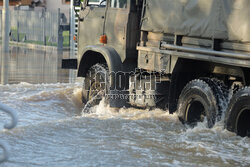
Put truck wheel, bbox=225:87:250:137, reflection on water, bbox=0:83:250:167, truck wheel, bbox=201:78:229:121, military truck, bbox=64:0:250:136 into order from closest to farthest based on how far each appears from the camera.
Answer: reflection on water, bbox=0:83:250:167
truck wheel, bbox=225:87:250:137
military truck, bbox=64:0:250:136
truck wheel, bbox=201:78:229:121

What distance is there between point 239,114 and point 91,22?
4423 millimetres

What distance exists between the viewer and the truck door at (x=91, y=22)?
10.0 metres

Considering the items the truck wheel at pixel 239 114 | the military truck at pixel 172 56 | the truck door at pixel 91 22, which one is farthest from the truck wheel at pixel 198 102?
the truck door at pixel 91 22

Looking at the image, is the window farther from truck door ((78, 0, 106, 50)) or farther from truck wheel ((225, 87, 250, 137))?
truck wheel ((225, 87, 250, 137))

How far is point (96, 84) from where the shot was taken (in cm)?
1006

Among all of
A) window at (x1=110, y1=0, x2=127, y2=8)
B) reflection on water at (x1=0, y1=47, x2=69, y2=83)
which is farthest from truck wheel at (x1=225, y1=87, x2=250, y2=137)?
reflection on water at (x1=0, y1=47, x2=69, y2=83)

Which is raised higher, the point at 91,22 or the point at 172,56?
the point at 91,22

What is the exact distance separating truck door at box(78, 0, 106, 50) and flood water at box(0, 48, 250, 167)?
136cm

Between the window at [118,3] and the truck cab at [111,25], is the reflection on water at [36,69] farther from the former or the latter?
the window at [118,3]

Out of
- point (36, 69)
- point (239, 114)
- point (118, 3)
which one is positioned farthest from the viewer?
point (36, 69)

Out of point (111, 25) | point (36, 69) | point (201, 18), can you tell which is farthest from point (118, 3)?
point (36, 69)

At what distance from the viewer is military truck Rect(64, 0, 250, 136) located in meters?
6.83

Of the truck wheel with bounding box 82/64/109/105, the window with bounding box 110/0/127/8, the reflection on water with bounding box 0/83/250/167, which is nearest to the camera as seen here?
the reflection on water with bounding box 0/83/250/167

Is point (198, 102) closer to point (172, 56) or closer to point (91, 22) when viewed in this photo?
point (172, 56)
